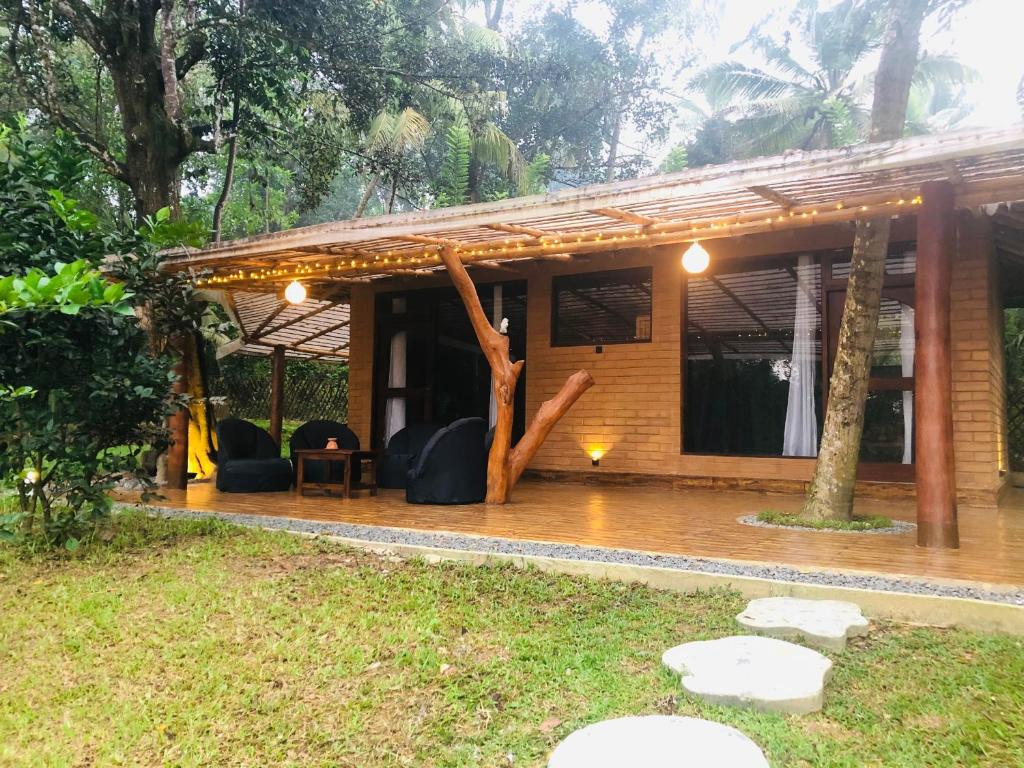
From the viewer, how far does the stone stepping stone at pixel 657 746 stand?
2127 mm

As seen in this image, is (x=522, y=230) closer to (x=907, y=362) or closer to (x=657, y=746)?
(x=907, y=362)

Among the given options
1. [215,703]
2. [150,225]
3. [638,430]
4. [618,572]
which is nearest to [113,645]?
[215,703]

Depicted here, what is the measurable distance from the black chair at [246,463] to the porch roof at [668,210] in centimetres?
173

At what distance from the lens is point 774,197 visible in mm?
5070

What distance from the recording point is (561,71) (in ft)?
56.6

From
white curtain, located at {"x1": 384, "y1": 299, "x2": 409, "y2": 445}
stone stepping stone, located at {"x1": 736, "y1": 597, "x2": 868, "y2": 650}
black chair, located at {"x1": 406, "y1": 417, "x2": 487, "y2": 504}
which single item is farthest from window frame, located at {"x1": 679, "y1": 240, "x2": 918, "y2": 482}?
stone stepping stone, located at {"x1": 736, "y1": 597, "x2": 868, "y2": 650}

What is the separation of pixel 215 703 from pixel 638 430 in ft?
22.0

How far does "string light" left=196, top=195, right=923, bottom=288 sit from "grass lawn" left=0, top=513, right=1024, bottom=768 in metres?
3.06

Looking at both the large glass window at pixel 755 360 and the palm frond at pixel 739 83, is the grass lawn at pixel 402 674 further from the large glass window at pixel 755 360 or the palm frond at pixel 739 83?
the palm frond at pixel 739 83

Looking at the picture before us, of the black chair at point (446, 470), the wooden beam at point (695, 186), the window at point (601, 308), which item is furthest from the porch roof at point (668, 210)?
the window at point (601, 308)

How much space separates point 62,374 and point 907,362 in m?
7.23

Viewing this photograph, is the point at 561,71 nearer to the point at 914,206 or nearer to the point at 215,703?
the point at 914,206

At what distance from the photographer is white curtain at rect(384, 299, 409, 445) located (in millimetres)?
10641

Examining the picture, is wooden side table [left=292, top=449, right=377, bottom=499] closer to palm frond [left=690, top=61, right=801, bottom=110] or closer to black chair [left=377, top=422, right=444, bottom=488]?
black chair [left=377, top=422, right=444, bottom=488]
